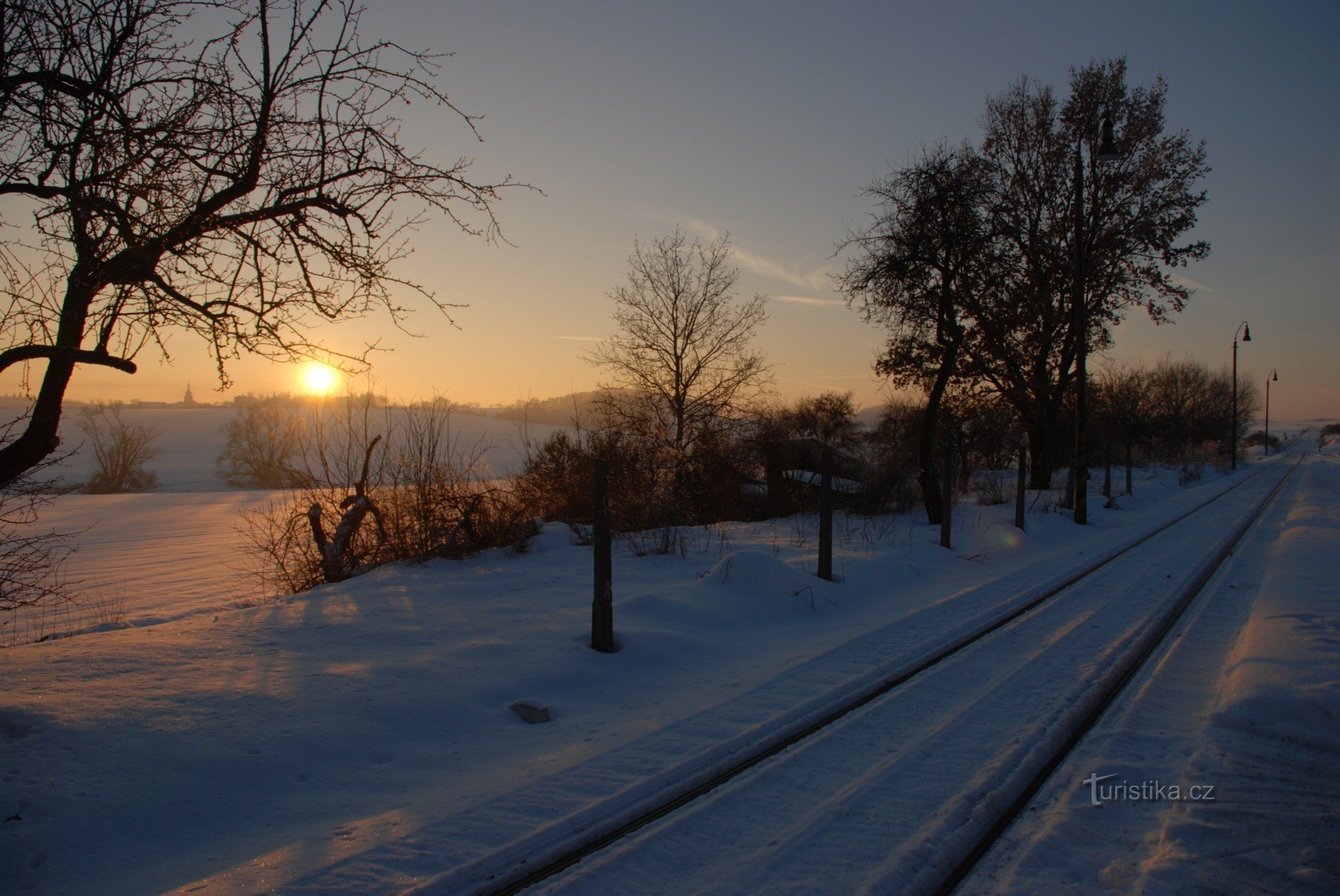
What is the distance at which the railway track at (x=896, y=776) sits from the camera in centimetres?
326

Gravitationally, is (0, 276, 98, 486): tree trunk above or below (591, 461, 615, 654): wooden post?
above

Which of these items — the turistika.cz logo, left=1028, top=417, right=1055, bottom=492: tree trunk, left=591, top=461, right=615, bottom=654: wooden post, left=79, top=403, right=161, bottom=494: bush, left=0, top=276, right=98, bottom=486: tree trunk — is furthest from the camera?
left=79, top=403, right=161, bottom=494: bush

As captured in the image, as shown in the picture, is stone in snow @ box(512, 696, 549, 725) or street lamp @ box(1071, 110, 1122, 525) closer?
stone in snow @ box(512, 696, 549, 725)

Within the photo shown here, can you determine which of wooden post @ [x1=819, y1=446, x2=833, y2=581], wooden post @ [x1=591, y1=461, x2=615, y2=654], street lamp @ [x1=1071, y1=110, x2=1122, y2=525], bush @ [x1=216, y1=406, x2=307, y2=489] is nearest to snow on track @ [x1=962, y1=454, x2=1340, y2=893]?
wooden post @ [x1=591, y1=461, x2=615, y2=654]

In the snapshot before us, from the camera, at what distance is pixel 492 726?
5180 mm

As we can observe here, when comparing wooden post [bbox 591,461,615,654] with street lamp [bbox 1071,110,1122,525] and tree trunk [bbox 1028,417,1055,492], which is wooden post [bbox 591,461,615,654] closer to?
street lamp [bbox 1071,110,1122,525]

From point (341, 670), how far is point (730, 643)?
3700 mm

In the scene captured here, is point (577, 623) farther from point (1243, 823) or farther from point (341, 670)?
point (1243, 823)

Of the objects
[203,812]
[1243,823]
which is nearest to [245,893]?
[203,812]

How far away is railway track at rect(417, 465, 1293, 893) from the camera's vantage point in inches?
128

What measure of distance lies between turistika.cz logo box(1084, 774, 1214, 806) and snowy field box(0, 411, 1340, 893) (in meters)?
0.07

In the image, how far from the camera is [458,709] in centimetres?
Result: 529

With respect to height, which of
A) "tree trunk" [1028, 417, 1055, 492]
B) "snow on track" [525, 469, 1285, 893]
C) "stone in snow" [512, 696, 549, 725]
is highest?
"tree trunk" [1028, 417, 1055, 492]

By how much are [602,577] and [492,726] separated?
174cm
